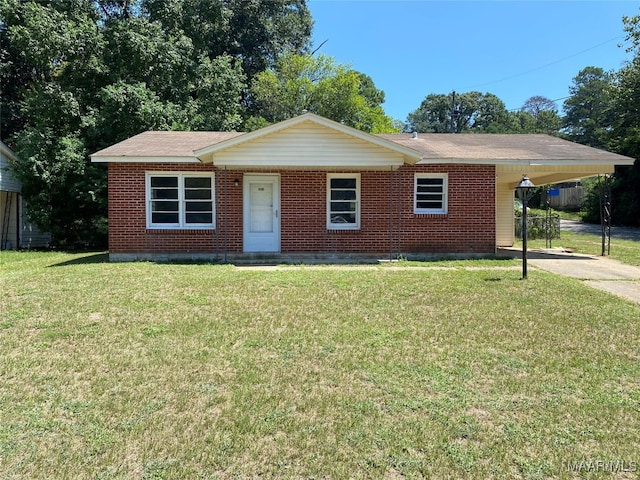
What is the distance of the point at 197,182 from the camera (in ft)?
39.4

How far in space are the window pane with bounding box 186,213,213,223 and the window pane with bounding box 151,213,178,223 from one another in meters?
0.35

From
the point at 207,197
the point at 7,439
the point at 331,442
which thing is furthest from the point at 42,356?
the point at 207,197

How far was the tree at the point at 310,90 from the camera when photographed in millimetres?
27125

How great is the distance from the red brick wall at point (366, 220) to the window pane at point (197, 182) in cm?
29

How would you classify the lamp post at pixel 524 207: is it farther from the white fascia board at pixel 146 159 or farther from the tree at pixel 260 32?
the tree at pixel 260 32

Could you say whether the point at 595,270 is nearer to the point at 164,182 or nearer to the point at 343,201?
the point at 343,201

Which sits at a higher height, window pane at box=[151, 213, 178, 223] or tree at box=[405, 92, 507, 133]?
tree at box=[405, 92, 507, 133]

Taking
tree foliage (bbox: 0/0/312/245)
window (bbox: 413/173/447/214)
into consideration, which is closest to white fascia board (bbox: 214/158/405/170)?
window (bbox: 413/173/447/214)

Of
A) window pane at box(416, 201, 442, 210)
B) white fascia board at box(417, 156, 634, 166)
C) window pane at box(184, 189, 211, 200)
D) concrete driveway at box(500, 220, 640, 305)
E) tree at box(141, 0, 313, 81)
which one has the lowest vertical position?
concrete driveway at box(500, 220, 640, 305)

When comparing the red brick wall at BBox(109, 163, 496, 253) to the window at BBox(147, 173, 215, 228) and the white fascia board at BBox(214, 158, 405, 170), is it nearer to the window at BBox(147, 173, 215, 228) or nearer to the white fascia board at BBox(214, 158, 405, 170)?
the window at BBox(147, 173, 215, 228)

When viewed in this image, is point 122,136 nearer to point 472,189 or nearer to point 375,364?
point 472,189

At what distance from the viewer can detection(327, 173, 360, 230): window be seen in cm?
1210

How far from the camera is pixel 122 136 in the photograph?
16891 mm

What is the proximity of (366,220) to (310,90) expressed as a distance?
1787cm
